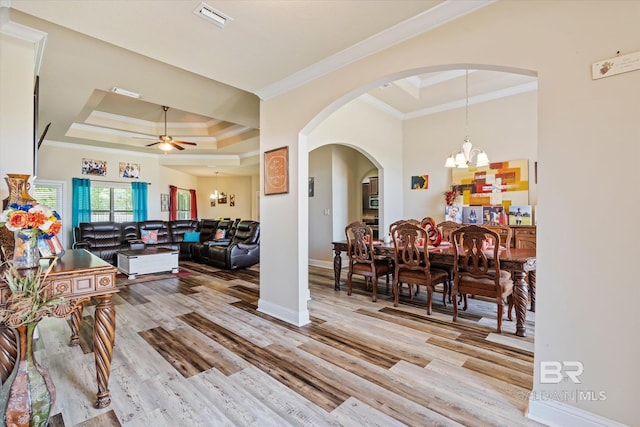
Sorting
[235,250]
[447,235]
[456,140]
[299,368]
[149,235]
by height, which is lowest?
[299,368]

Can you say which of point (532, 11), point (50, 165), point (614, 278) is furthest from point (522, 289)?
point (50, 165)

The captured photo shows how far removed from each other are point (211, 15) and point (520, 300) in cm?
365

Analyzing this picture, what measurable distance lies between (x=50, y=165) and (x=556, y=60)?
8.86m

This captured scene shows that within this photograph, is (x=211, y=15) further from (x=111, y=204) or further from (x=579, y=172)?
Result: (x=111, y=204)

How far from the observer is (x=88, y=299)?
1.74 m

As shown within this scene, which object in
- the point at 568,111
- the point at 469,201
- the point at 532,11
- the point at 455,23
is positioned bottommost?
the point at 469,201

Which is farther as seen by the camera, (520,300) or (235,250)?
(235,250)

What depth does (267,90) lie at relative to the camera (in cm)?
345

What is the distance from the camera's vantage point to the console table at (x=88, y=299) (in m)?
1.64

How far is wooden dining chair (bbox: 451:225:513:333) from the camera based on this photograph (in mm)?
2889

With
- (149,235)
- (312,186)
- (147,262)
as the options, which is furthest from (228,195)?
(147,262)

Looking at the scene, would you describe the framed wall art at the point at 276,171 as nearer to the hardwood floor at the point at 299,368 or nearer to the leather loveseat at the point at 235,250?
the hardwood floor at the point at 299,368

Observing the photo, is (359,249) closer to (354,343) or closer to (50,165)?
(354,343)

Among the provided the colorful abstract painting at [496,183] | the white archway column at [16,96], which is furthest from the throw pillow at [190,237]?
the colorful abstract painting at [496,183]
